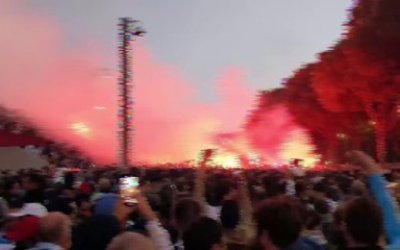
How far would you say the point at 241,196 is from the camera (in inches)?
230

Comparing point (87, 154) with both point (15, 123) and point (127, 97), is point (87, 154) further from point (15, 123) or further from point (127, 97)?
point (15, 123)

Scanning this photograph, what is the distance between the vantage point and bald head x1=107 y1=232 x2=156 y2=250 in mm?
3223

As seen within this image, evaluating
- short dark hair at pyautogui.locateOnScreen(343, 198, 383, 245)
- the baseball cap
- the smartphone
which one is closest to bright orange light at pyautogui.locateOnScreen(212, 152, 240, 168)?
the baseball cap

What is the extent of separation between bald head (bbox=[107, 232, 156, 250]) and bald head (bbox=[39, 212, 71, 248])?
3.85ft

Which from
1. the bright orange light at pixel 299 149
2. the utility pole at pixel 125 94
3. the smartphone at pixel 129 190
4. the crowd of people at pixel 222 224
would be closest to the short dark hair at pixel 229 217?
the crowd of people at pixel 222 224

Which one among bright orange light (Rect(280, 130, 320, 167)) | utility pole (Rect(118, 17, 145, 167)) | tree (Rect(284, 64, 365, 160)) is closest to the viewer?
utility pole (Rect(118, 17, 145, 167))

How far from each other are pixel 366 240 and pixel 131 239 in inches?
46.7

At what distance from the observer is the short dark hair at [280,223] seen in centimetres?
362

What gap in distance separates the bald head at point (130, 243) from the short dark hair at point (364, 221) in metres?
1.03

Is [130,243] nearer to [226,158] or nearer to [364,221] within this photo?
[364,221]

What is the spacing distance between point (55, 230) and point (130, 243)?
1.25 m

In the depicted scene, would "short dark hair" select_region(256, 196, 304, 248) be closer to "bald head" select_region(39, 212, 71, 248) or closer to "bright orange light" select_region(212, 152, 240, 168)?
"bald head" select_region(39, 212, 71, 248)

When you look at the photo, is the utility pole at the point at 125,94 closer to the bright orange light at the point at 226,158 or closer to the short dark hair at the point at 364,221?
the bright orange light at the point at 226,158

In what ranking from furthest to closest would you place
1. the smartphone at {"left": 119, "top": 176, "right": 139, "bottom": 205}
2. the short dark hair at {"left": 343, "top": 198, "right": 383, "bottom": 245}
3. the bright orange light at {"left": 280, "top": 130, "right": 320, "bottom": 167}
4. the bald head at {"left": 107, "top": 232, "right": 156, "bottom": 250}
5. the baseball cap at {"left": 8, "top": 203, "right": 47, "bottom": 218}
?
1. the bright orange light at {"left": 280, "top": 130, "right": 320, "bottom": 167}
2. the baseball cap at {"left": 8, "top": 203, "right": 47, "bottom": 218}
3. the smartphone at {"left": 119, "top": 176, "right": 139, "bottom": 205}
4. the short dark hair at {"left": 343, "top": 198, "right": 383, "bottom": 245}
5. the bald head at {"left": 107, "top": 232, "right": 156, "bottom": 250}
